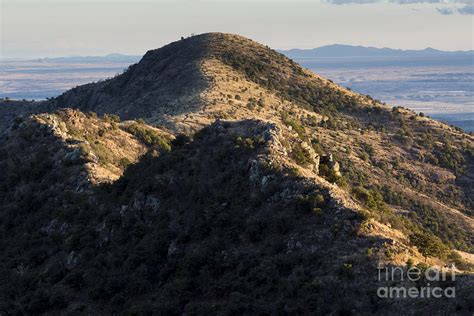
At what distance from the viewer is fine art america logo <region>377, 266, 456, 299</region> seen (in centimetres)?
2511

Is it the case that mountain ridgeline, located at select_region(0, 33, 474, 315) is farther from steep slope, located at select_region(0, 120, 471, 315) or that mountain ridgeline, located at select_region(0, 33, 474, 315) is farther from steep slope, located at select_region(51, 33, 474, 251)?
steep slope, located at select_region(51, 33, 474, 251)

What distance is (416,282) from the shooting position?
2592cm

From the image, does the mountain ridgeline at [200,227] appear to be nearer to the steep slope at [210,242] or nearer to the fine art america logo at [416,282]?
the steep slope at [210,242]

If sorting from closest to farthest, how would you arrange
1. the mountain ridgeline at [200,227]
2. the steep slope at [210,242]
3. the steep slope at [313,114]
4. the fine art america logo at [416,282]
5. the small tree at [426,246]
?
the fine art america logo at [416,282] → the steep slope at [210,242] → the mountain ridgeline at [200,227] → the small tree at [426,246] → the steep slope at [313,114]

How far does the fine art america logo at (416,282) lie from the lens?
25.1 metres

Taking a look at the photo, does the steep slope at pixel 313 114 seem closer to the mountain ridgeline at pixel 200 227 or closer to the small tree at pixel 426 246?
the mountain ridgeline at pixel 200 227

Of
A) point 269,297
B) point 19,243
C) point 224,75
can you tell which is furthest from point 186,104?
point 269,297

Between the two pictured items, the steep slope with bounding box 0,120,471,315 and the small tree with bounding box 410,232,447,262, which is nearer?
the steep slope with bounding box 0,120,471,315

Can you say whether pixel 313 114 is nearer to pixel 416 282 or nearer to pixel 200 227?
pixel 200 227

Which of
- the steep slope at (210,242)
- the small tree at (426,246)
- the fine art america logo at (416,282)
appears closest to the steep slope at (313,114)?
the steep slope at (210,242)

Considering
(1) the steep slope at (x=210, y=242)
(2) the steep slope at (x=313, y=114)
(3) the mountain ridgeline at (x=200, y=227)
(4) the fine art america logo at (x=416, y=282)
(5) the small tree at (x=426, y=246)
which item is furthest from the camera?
(2) the steep slope at (x=313, y=114)

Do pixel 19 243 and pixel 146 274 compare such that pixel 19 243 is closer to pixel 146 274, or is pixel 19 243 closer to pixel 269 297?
pixel 146 274

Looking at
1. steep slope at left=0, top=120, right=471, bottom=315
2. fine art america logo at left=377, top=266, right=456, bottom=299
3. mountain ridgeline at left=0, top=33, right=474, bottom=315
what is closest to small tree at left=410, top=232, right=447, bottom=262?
mountain ridgeline at left=0, top=33, right=474, bottom=315

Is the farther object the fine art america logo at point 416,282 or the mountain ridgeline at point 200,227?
the mountain ridgeline at point 200,227
